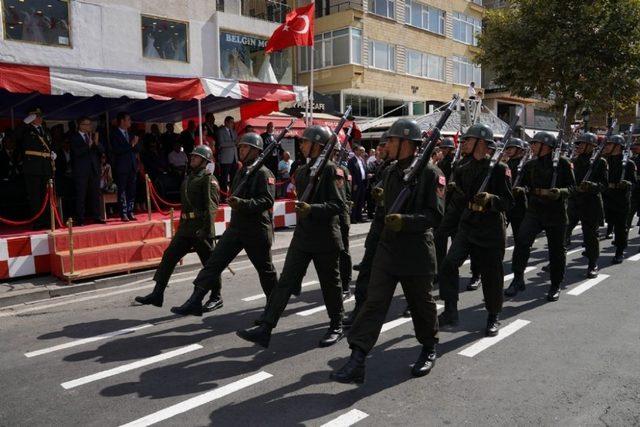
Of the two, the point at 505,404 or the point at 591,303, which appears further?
the point at 591,303

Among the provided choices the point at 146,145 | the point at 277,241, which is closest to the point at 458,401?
the point at 277,241

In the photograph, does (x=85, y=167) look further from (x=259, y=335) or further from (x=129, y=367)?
(x=259, y=335)

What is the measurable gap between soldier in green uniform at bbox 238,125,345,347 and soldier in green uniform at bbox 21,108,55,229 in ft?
18.3

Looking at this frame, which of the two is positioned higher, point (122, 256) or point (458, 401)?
point (122, 256)

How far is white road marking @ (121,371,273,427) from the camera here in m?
3.56

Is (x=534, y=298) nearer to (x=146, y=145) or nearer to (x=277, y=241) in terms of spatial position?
(x=277, y=241)

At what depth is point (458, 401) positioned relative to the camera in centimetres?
382

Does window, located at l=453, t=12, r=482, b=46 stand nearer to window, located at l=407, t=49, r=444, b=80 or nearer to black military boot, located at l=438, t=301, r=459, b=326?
window, located at l=407, t=49, r=444, b=80

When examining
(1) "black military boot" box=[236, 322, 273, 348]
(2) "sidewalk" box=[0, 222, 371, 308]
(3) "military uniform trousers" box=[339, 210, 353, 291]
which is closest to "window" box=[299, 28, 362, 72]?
(2) "sidewalk" box=[0, 222, 371, 308]

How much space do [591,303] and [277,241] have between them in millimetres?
5999

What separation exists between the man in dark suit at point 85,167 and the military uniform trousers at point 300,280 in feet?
18.2

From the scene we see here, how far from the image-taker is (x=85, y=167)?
Answer: 30.2 ft

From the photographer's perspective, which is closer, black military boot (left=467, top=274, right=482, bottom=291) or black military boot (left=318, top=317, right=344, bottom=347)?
black military boot (left=318, top=317, right=344, bottom=347)

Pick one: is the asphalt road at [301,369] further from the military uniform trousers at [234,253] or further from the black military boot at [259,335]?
the military uniform trousers at [234,253]
